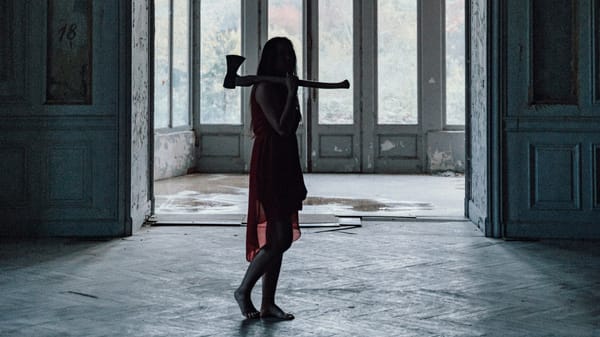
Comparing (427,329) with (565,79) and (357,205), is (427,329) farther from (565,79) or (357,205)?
(357,205)

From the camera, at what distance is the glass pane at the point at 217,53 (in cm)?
1324

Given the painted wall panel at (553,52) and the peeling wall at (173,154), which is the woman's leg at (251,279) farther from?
the peeling wall at (173,154)

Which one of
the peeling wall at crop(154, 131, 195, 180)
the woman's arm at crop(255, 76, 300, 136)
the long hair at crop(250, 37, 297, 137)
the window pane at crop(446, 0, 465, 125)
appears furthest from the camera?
the window pane at crop(446, 0, 465, 125)

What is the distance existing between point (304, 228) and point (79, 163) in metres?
1.95

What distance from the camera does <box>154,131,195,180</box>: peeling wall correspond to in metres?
11.8

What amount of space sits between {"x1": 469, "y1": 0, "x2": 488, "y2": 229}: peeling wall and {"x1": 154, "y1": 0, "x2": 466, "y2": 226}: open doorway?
5.16 m

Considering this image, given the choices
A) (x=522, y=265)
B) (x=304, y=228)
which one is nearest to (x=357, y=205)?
(x=304, y=228)

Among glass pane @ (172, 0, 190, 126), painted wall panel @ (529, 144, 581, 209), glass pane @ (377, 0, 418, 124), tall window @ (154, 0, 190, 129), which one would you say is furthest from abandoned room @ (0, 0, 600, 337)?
glass pane @ (377, 0, 418, 124)

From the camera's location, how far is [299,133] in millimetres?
13305

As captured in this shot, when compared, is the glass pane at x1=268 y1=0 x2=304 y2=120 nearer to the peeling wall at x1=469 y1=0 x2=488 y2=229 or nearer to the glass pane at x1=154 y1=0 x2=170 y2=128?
the glass pane at x1=154 y1=0 x2=170 y2=128

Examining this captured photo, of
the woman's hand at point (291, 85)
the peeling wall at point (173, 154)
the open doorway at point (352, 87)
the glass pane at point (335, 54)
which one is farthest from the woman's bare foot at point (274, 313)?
the glass pane at point (335, 54)

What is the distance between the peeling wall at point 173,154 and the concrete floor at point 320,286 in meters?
4.90

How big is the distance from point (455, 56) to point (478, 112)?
235 inches

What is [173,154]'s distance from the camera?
12.4 m
